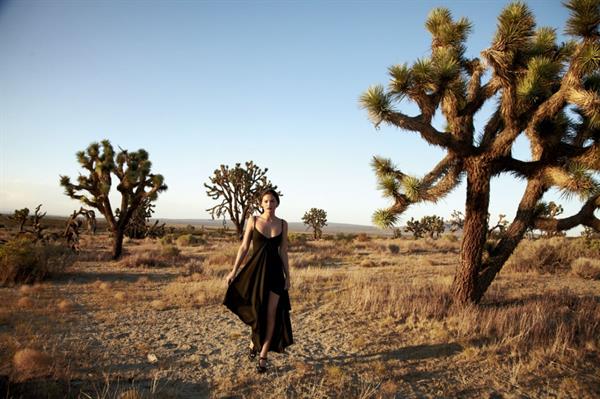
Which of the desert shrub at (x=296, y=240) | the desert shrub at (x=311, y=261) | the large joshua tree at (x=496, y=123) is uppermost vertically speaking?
the large joshua tree at (x=496, y=123)

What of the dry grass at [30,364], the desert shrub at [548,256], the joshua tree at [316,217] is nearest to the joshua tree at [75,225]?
the dry grass at [30,364]

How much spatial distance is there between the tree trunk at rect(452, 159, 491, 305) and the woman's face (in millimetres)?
4014

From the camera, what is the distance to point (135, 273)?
470 inches

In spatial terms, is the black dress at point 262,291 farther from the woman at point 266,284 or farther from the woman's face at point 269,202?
the woman's face at point 269,202

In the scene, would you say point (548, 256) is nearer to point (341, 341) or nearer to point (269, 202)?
point (341, 341)

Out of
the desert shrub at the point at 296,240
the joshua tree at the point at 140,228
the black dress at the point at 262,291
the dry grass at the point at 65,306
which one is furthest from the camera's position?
the joshua tree at the point at 140,228

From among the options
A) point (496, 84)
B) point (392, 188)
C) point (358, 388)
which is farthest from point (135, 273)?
point (496, 84)

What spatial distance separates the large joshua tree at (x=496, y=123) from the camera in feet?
18.9

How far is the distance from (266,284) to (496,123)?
5189 mm

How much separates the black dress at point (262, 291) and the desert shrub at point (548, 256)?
11.2 meters

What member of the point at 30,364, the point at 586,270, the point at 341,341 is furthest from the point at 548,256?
the point at 30,364

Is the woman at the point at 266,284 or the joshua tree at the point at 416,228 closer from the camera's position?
the woman at the point at 266,284

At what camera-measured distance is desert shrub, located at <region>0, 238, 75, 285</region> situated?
9.08 m

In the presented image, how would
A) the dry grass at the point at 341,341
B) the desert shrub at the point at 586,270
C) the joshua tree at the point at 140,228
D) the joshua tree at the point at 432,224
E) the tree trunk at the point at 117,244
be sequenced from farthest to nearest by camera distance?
1. the joshua tree at the point at 432,224
2. the joshua tree at the point at 140,228
3. the tree trunk at the point at 117,244
4. the desert shrub at the point at 586,270
5. the dry grass at the point at 341,341
